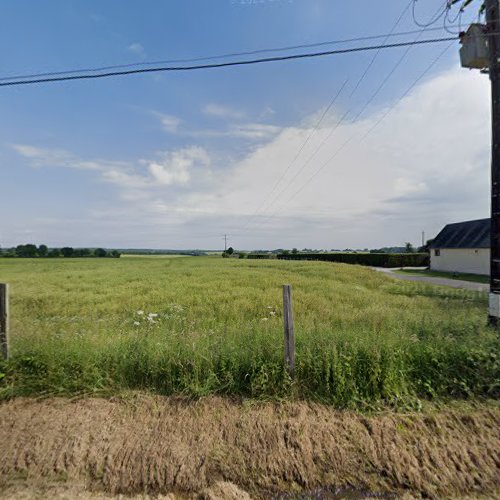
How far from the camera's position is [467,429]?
2.70 meters

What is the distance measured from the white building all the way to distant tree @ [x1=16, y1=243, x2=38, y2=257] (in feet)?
307

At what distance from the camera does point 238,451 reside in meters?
2.50

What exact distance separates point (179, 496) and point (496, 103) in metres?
7.55

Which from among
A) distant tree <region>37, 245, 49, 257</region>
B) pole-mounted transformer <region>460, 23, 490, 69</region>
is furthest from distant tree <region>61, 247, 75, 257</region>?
pole-mounted transformer <region>460, 23, 490, 69</region>

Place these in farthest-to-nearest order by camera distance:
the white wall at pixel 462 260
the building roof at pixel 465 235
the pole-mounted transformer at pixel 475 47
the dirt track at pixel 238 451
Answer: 1. the building roof at pixel 465 235
2. the white wall at pixel 462 260
3. the pole-mounted transformer at pixel 475 47
4. the dirt track at pixel 238 451

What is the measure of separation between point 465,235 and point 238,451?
112 ft

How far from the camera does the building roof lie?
2508cm

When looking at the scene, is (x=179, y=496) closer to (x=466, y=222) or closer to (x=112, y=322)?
(x=112, y=322)

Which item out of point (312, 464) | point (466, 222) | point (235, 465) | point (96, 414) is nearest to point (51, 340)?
point (96, 414)

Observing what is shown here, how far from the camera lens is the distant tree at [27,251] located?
74500 mm

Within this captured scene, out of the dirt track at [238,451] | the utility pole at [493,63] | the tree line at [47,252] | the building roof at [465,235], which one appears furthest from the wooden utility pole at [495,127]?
the tree line at [47,252]

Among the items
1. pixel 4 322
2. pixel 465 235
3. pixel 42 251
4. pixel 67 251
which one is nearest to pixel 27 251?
pixel 42 251

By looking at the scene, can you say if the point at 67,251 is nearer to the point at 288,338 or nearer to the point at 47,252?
the point at 47,252

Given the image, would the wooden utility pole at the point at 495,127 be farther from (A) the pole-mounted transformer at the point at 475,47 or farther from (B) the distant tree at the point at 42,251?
(B) the distant tree at the point at 42,251
